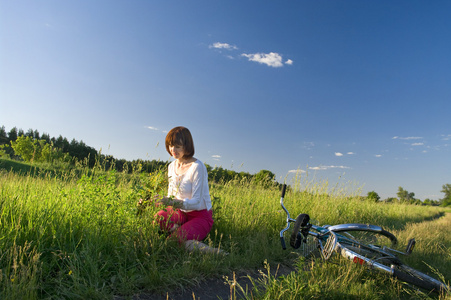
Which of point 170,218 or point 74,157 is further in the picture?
point 74,157

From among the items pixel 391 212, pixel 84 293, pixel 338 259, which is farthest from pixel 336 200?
pixel 84 293

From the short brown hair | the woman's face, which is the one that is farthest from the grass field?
the short brown hair

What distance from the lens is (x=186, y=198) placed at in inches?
157

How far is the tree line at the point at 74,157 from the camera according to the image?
18.6ft

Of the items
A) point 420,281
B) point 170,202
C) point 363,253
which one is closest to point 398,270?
point 420,281

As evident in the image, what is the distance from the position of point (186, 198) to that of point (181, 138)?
87 cm

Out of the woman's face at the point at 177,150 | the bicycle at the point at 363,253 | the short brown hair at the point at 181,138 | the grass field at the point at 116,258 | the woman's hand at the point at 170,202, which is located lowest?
the grass field at the point at 116,258

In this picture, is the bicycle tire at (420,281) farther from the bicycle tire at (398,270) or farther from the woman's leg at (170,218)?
the woman's leg at (170,218)

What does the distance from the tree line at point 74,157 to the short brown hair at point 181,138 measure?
47.0 inches

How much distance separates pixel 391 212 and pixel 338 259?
10.2m

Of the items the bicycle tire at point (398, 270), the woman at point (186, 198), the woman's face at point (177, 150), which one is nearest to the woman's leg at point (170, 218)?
the woman at point (186, 198)

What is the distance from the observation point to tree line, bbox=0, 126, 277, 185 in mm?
5684

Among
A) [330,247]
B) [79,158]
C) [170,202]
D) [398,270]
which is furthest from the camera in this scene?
[79,158]

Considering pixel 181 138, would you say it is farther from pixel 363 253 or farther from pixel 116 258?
pixel 363 253
